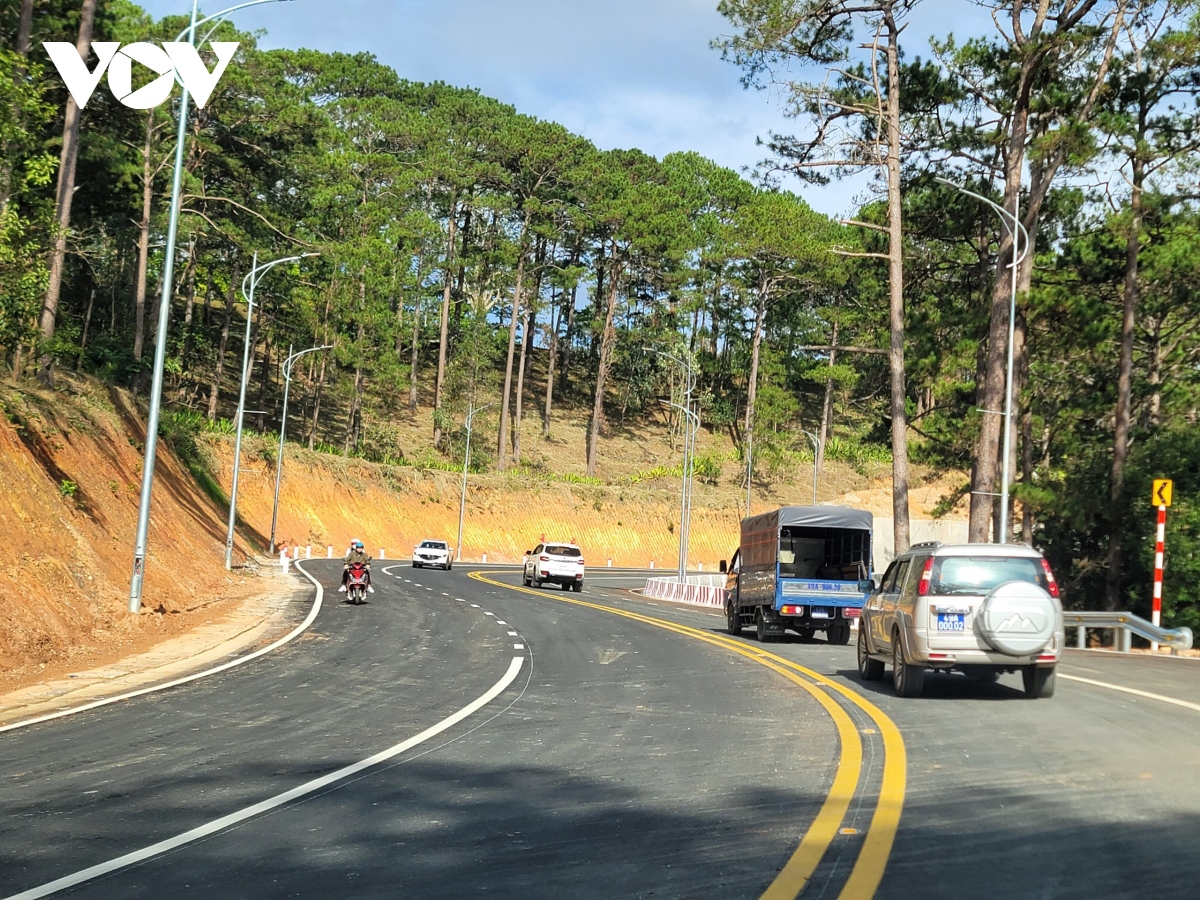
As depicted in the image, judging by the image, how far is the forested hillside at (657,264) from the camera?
1304 inches

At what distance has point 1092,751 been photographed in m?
11.1

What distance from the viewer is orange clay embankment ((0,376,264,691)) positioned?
18.7m

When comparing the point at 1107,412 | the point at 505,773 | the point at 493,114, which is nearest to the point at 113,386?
the point at 1107,412

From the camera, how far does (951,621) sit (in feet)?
47.9

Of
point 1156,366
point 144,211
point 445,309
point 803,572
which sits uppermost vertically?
point 445,309

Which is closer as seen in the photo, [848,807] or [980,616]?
[848,807]

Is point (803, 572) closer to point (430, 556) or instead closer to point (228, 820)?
point (228, 820)

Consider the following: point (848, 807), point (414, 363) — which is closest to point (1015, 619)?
point (848, 807)

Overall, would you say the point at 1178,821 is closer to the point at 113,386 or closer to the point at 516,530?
the point at 113,386

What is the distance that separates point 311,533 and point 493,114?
1250 inches

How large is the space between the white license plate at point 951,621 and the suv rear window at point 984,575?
0.26 m

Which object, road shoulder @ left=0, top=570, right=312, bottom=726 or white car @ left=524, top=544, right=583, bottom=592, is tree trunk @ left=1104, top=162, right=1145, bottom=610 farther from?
road shoulder @ left=0, top=570, right=312, bottom=726

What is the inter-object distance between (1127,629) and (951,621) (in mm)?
12989

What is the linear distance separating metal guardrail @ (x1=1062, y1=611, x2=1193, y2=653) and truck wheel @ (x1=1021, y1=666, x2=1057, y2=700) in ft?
33.8
